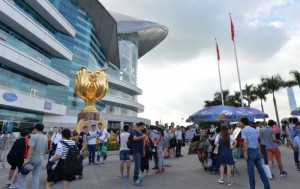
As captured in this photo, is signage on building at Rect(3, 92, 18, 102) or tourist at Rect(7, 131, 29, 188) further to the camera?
signage on building at Rect(3, 92, 18, 102)

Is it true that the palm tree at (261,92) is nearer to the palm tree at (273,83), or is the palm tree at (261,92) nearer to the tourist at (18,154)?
the palm tree at (273,83)

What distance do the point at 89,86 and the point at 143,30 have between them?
5181 centimetres

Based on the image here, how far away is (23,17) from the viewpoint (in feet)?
68.1

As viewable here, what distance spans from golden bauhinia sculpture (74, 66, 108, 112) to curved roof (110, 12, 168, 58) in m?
42.6

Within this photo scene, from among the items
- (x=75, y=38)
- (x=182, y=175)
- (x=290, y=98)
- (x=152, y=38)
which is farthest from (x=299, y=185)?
(x=290, y=98)

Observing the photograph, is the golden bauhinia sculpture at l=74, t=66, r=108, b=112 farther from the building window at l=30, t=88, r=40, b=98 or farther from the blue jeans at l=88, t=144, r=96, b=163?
the building window at l=30, t=88, r=40, b=98

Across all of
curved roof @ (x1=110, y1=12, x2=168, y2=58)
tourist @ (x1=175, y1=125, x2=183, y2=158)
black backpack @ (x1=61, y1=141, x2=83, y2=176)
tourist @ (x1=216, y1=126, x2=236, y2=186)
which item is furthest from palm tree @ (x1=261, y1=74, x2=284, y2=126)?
curved roof @ (x1=110, y1=12, x2=168, y2=58)

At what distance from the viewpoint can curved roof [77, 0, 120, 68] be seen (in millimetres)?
38344

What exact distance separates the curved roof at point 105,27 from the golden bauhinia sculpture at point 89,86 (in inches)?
1124

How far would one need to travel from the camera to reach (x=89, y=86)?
1512 cm

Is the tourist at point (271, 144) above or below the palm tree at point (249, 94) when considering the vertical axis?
below

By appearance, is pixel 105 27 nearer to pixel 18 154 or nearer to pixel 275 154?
pixel 18 154

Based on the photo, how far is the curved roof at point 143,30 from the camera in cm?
5709

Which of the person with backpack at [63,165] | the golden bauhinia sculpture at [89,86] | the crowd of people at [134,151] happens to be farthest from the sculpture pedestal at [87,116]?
the person with backpack at [63,165]
